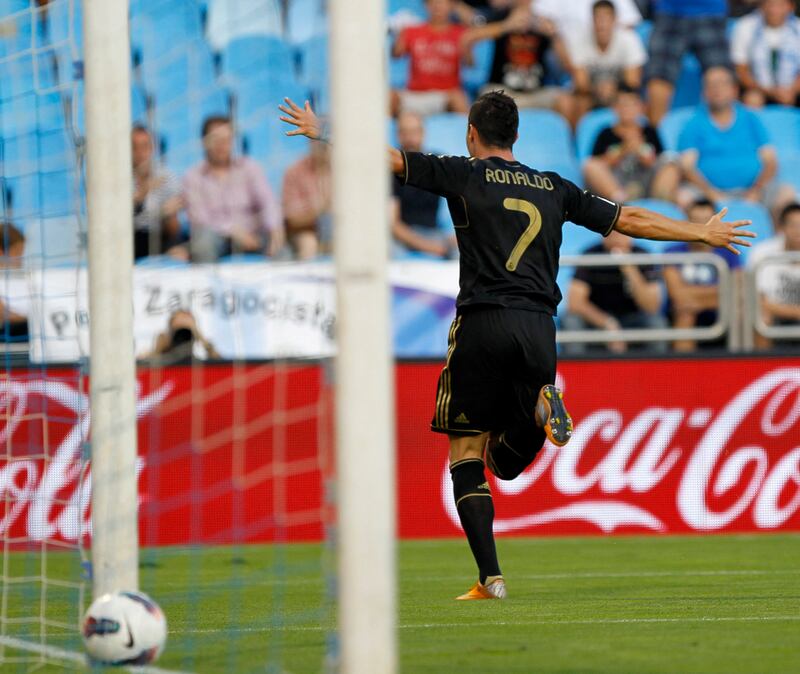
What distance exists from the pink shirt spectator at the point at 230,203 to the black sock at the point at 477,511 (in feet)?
15.2

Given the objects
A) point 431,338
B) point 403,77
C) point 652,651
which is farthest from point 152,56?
point 652,651

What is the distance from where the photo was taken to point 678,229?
7.09 meters

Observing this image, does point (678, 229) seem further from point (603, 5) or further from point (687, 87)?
point (687, 87)

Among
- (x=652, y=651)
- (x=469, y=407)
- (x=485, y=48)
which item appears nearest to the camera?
(x=652, y=651)

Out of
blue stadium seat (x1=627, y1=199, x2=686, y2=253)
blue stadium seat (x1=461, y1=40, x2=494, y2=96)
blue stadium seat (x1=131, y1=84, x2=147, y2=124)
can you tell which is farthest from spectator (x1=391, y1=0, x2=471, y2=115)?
blue stadium seat (x1=131, y1=84, x2=147, y2=124)

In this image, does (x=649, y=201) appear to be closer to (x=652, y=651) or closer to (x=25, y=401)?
(x=25, y=401)

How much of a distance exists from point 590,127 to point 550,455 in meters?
4.45

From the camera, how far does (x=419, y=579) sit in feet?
28.3

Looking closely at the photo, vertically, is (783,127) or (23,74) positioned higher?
(23,74)

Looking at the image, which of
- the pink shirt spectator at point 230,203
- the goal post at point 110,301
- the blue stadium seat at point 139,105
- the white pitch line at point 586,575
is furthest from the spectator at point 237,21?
the goal post at point 110,301

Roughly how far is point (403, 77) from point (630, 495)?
558cm

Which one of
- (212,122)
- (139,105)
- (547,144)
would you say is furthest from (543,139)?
(139,105)

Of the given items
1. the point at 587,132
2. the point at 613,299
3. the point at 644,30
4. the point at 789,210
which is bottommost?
the point at 613,299

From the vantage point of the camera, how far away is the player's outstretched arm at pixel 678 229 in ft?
23.2
